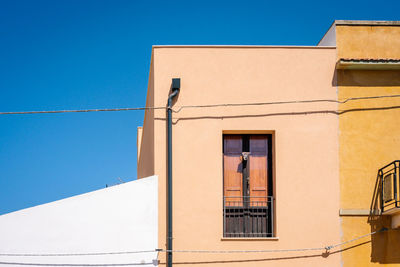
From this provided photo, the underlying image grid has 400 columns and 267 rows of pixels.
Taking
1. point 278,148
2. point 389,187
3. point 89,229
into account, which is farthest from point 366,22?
point 89,229

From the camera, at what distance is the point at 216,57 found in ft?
42.1

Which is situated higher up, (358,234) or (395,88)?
(395,88)

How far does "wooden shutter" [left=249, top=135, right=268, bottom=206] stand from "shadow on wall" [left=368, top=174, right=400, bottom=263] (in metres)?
2.26

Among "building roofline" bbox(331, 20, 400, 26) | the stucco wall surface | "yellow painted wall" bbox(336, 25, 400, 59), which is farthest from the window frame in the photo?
"building roofline" bbox(331, 20, 400, 26)

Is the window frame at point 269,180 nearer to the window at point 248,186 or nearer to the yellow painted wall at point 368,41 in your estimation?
the window at point 248,186

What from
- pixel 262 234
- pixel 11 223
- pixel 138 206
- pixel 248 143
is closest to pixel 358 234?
pixel 262 234

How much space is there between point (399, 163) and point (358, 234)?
171 cm

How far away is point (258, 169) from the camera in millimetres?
12914

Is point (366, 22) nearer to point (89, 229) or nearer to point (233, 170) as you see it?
point (233, 170)

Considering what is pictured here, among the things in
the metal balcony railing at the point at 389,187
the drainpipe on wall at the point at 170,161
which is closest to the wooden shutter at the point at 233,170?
the drainpipe on wall at the point at 170,161

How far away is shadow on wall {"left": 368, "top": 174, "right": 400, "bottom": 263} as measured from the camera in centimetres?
1225

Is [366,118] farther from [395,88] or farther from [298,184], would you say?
[298,184]

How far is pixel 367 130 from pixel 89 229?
615 cm

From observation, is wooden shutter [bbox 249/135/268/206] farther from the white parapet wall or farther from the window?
the white parapet wall
